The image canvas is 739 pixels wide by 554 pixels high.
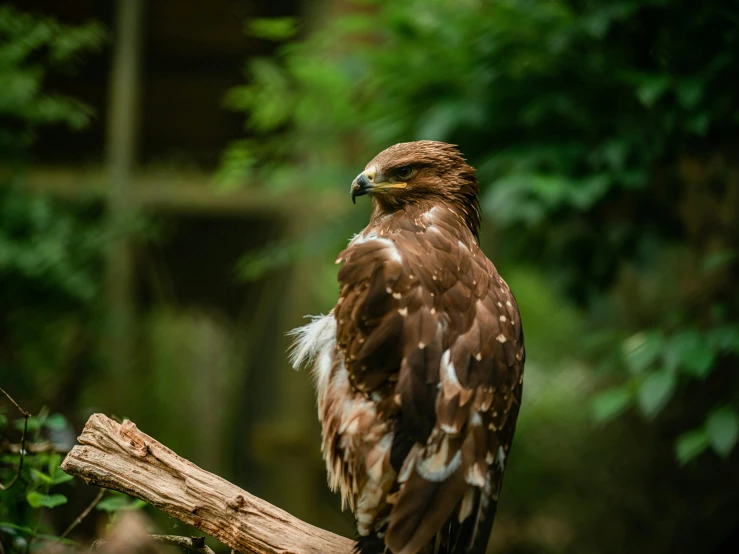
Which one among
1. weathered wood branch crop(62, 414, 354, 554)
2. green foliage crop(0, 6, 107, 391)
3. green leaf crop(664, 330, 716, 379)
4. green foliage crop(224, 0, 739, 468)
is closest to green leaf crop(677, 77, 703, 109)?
green foliage crop(224, 0, 739, 468)

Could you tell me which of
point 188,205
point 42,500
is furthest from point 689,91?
point 188,205

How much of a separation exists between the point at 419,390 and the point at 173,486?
2.42ft

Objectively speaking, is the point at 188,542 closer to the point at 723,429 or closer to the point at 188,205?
the point at 723,429

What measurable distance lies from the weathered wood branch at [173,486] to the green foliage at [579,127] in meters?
1.57

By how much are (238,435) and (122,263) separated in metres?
2.25

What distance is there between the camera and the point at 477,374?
7.22 ft

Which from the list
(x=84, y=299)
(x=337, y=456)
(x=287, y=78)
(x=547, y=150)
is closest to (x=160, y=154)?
(x=84, y=299)

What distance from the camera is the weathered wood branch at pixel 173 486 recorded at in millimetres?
2066

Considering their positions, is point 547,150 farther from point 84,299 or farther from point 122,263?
point 122,263

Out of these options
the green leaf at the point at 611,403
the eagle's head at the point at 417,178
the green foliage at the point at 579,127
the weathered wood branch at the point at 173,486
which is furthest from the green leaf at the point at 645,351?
the weathered wood branch at the point at 173,486

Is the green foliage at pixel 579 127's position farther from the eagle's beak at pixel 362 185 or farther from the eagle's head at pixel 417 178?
the eagle's beak at pixel 362 185

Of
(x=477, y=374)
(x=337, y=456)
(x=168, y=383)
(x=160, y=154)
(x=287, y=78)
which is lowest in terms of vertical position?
(x=337, y=456)

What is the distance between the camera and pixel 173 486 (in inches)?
82.0

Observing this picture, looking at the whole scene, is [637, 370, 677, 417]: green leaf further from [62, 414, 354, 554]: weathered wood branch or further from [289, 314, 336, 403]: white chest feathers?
[62, 414, 354, 554]: weathered wood branch
